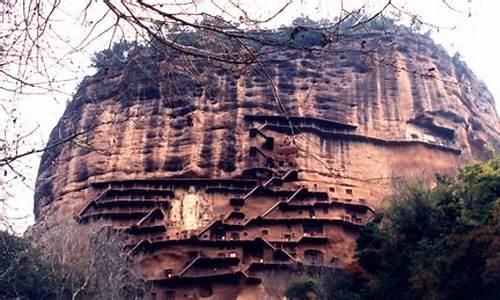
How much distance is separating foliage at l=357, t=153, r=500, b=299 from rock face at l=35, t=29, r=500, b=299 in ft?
7.45

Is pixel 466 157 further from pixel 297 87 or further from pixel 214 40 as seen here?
pixel 214 40

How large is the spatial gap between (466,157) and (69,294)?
16682 millimetres

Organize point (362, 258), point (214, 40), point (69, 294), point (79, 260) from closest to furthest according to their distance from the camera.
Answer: point (214, 40), point (69, 294), point (79, 260), point (362, 258)

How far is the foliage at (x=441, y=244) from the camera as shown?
12.2 metres

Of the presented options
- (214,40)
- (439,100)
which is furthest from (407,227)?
(214,40)

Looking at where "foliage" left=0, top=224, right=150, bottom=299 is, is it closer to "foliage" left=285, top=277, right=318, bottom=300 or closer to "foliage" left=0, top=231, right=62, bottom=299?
"foliage" left=0, top=231, right=62, bottom=299

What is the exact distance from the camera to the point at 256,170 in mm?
22531

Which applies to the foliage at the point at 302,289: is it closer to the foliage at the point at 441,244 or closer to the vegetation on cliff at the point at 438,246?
the vegetation on cliff at the point at 438,246

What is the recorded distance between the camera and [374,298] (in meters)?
15.5

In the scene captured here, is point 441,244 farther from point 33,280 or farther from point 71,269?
point 33,280

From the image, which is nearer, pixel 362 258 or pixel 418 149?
pixel 362 258

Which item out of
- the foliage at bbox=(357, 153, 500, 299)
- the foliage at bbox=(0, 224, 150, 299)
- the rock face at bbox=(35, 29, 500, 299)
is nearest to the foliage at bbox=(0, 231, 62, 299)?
the foliage at bbox=(0, 224, 150, 299)

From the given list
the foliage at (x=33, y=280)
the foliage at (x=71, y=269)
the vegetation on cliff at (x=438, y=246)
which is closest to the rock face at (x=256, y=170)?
the foliage at (x=71, y=269)

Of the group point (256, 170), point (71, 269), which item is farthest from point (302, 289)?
point (256, 170)
